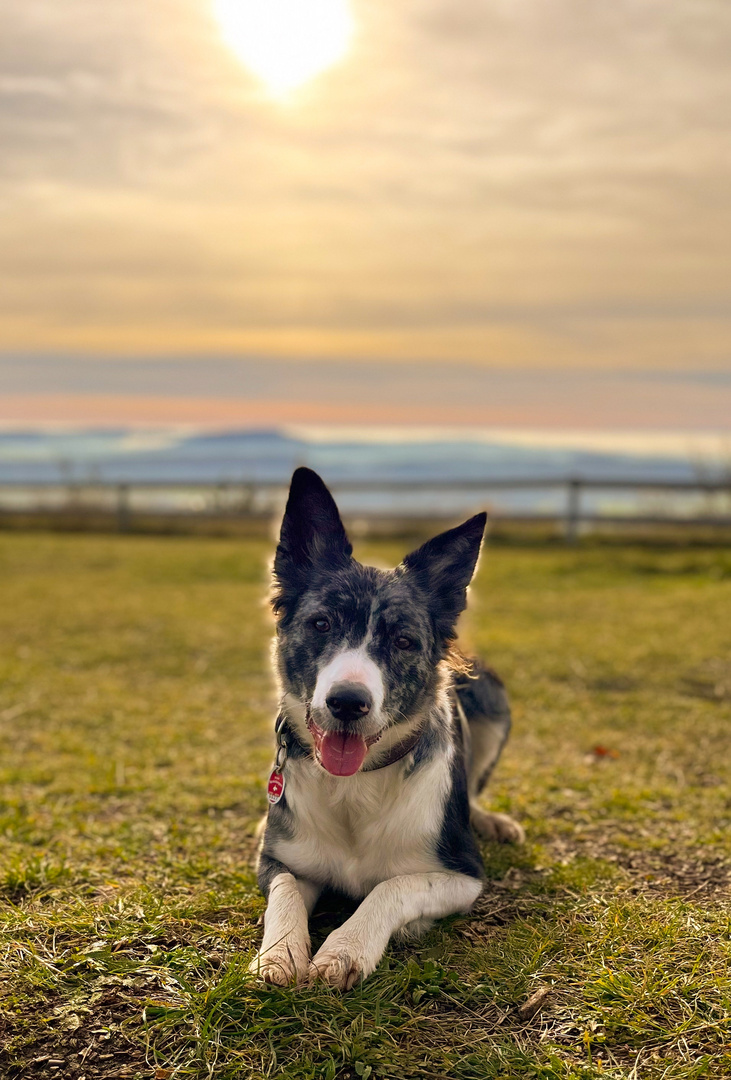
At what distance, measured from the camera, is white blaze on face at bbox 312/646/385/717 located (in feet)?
12.0

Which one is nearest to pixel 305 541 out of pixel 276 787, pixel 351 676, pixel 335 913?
pixel 351 676

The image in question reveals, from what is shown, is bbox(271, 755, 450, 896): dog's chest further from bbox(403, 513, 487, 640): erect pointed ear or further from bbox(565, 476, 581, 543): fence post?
bbox(565, 476, 581, 543): fence post

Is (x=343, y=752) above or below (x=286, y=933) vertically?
above

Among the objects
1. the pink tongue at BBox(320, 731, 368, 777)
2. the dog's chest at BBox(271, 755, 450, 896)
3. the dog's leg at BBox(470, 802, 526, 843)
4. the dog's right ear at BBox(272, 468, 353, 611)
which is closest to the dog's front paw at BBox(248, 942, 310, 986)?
the dog's chest at BBox(271, 755, 450, 896)

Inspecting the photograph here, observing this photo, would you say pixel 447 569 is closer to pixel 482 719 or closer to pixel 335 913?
pixel 482 719

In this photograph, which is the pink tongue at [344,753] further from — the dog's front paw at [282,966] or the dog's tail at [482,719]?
the dog's tail at [482,719]

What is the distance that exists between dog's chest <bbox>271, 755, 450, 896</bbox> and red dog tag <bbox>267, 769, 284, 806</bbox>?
0.12 meters

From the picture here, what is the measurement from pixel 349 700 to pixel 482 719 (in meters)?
2.09

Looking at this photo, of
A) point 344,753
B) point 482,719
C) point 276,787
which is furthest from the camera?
point 482,719

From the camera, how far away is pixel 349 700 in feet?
11.8

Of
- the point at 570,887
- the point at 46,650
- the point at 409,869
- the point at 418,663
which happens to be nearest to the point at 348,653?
the point at 418,663

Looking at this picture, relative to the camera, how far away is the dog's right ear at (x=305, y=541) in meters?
4.30

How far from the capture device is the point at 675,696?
30.1 feet

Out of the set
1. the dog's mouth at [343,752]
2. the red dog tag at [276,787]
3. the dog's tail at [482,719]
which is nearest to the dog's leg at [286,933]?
the red dog tag at [276,787]
